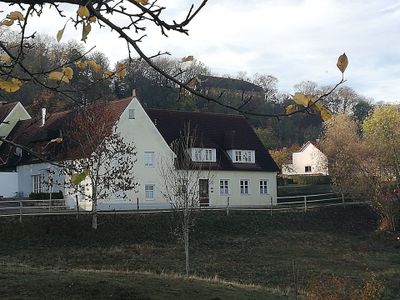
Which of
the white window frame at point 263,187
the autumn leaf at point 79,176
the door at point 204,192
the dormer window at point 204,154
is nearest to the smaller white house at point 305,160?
the white window frame at point 263,187

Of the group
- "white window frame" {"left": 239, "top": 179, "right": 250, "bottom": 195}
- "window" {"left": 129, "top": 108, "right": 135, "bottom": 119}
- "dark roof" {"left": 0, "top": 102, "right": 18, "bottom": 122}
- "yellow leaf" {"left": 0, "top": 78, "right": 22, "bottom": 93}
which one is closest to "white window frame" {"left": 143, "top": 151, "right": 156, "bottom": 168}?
"window" {"left": 129, "top": 108, "right": 135, "bottom": 119}

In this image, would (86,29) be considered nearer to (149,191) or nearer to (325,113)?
(325,113)

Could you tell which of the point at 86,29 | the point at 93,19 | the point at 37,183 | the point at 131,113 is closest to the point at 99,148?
the point at 131,113

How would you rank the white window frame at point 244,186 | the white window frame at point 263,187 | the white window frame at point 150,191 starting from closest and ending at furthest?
the white window frame at point 150,191 → the white window frame at point 244,186 → the white window frame at point 263,187

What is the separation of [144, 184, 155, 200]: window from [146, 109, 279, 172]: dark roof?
3884 millimetres

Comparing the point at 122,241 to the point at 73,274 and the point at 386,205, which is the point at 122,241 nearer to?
the point at 73,274

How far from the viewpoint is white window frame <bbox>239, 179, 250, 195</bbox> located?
43.9m

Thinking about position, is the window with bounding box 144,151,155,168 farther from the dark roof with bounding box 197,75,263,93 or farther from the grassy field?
the dark roof with bounding box 197,75,263,93

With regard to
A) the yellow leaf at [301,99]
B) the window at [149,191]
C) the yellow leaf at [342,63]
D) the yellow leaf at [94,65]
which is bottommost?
the window at [149,191]

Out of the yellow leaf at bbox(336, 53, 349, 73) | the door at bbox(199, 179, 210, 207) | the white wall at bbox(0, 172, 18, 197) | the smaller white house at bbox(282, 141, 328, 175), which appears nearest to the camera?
the yellow leaf at bbox(336, 53, 349, 73)

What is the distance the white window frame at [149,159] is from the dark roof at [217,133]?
7.75ft

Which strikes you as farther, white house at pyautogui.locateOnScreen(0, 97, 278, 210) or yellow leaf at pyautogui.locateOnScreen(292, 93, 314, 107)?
white house at pyautogui.locateOnScreen(0, 97, 278, 210)

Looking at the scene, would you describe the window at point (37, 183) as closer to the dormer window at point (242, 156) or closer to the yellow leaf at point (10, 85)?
the dormer window at point (242, 156)

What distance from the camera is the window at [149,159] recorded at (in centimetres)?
4012
